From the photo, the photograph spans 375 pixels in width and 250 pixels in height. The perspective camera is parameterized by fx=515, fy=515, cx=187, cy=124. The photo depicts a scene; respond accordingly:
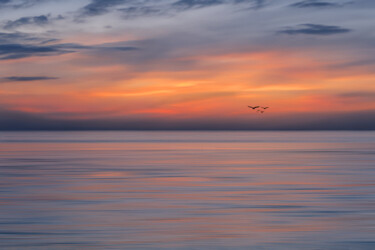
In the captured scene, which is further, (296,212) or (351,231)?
(296,212)

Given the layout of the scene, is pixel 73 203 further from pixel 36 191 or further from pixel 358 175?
pixel 358 175

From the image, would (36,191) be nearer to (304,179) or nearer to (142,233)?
(142,233)

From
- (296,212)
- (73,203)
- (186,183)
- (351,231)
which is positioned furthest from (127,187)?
(351,231)

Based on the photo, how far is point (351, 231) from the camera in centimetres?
1200

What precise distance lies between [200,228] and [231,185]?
9087mm

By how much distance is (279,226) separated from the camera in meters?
12.6

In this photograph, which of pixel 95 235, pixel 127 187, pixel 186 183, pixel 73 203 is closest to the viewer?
pixel 95 235

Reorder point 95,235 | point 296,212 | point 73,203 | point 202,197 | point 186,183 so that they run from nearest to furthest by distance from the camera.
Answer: point 95,235 → point 296,212 → point 73,203 → point 202,197 → point 186,183

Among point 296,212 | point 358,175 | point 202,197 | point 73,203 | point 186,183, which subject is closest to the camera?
point 296,212

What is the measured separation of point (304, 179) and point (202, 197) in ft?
25.9

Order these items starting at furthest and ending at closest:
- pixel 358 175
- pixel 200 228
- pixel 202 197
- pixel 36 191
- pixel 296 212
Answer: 1. pixel 358 175
2. pixel 36 191
3. pixel 202 197
4. pixel 296 212
5. pixel 200 228

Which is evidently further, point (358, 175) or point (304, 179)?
point (358, 175)

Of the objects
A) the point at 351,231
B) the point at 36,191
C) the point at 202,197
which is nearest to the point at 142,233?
the point at 351,231

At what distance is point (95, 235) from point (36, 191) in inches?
331
